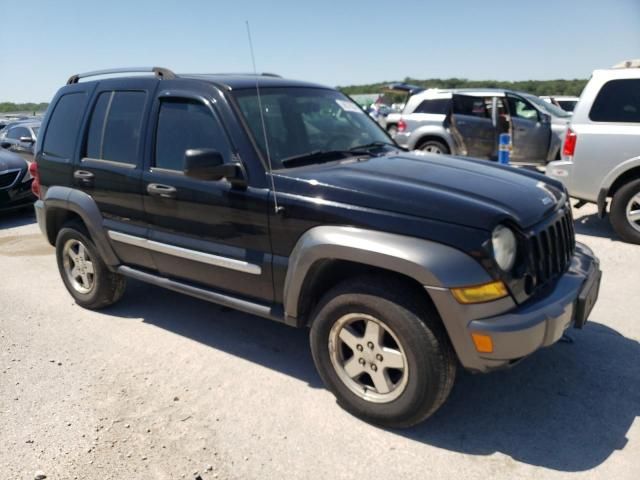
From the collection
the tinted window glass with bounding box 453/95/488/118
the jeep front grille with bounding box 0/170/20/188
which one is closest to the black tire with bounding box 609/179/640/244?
the tinted window glass with bounding box 453/95/488/118

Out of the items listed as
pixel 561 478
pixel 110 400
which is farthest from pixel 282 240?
pixel 561 478

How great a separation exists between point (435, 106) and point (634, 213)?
6294 millimetres

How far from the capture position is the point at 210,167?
3.16 meters

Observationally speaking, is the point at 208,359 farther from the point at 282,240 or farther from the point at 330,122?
the point at 330,122

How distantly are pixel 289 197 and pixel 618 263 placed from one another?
4227mm

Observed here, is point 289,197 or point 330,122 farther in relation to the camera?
point 330,122

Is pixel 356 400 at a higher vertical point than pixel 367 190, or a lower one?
lower

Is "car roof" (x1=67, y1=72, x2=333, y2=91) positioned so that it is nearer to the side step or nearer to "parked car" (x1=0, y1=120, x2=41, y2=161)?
the side step

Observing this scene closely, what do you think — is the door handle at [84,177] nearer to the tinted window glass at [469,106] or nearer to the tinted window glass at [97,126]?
the tinted window glass at [97,126]

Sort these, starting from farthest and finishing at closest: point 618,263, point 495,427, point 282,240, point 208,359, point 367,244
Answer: point 618,263, point 208,359, point 282,240, point 495,427, point 367,244

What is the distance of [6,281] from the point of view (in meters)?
5.85

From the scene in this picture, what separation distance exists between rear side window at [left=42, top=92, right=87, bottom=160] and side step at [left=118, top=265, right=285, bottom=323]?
1.20 m

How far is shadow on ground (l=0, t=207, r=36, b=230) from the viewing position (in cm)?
897

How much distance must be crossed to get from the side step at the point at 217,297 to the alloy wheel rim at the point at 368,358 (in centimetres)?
44
